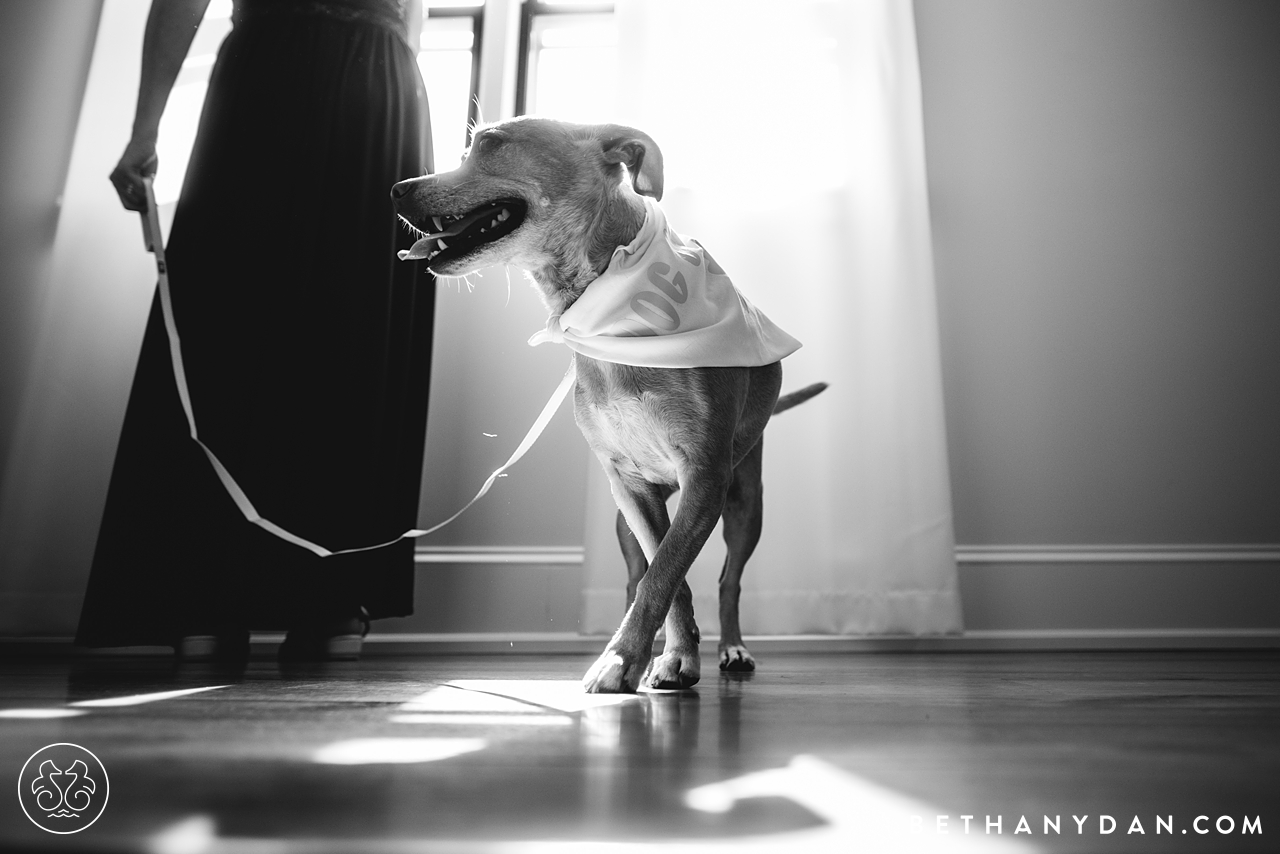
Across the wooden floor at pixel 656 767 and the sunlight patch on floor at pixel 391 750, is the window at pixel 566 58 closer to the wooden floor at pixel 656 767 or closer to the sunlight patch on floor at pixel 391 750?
the wooden floor at pixel 656 767

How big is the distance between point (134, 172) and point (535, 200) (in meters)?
1.03

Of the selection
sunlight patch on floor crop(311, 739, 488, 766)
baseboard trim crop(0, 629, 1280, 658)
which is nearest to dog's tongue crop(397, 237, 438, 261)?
sunlight patch on floor crop(311, 739, 488, 766)

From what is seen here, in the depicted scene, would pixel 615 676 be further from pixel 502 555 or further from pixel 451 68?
pixel 451 68

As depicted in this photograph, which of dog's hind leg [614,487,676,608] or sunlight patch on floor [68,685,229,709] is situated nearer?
sunlight patch on floor [68,685,229,709]

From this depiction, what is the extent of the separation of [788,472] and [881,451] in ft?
0.97

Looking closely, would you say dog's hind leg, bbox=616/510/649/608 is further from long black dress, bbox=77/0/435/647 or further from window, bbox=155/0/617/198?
window, bbox=155/0/617/198

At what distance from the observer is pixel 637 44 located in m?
2.67

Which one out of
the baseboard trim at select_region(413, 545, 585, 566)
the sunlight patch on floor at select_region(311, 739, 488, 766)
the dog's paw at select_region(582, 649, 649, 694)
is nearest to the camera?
the sunlight patch on floor at select_region(311, 739, 488, 766)

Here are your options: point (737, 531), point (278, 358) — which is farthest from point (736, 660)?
point (278, 358)

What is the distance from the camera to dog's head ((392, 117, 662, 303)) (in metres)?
1.42

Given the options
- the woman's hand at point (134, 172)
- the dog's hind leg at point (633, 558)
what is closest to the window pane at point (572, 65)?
the woman's hand at point (134, 172)

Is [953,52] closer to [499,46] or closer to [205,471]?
[499,46]

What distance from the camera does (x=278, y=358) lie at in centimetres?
188

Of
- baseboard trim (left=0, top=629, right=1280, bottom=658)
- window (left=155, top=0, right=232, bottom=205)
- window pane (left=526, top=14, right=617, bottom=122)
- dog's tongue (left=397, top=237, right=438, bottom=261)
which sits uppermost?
window pane (left=526, top=14, right=617, bottom=122)
